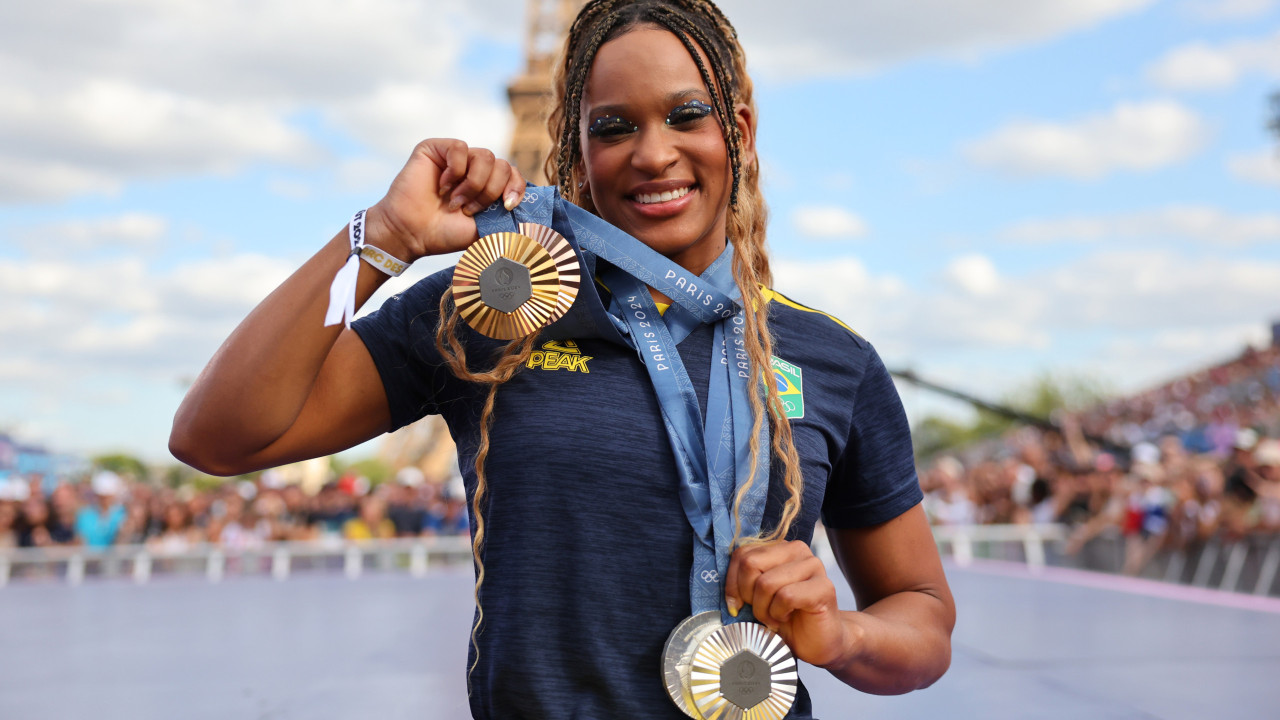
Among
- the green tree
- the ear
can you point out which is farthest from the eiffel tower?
the green tree

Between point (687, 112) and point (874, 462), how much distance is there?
1.79 feet

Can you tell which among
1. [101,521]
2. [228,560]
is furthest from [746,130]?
[101,521]

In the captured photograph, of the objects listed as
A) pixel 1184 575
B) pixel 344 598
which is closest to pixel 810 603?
pixel 344 598

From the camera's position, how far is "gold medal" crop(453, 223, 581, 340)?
1290mm

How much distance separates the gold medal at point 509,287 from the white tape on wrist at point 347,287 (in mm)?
114

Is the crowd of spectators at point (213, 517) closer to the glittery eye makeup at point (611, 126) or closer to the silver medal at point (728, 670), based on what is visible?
the glittery eye makeup at point (611, 126)

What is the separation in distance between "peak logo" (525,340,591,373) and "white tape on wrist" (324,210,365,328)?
218mm

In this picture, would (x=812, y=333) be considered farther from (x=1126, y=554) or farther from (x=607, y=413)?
(x=1126, y=554)

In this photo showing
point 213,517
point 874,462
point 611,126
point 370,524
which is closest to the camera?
point 611,126

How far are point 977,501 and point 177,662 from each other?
11790 mm

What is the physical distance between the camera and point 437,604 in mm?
7852

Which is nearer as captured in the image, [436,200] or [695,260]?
[436,200]

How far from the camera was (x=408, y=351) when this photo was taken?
1369 millimetres

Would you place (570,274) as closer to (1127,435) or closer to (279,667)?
(279,667)
